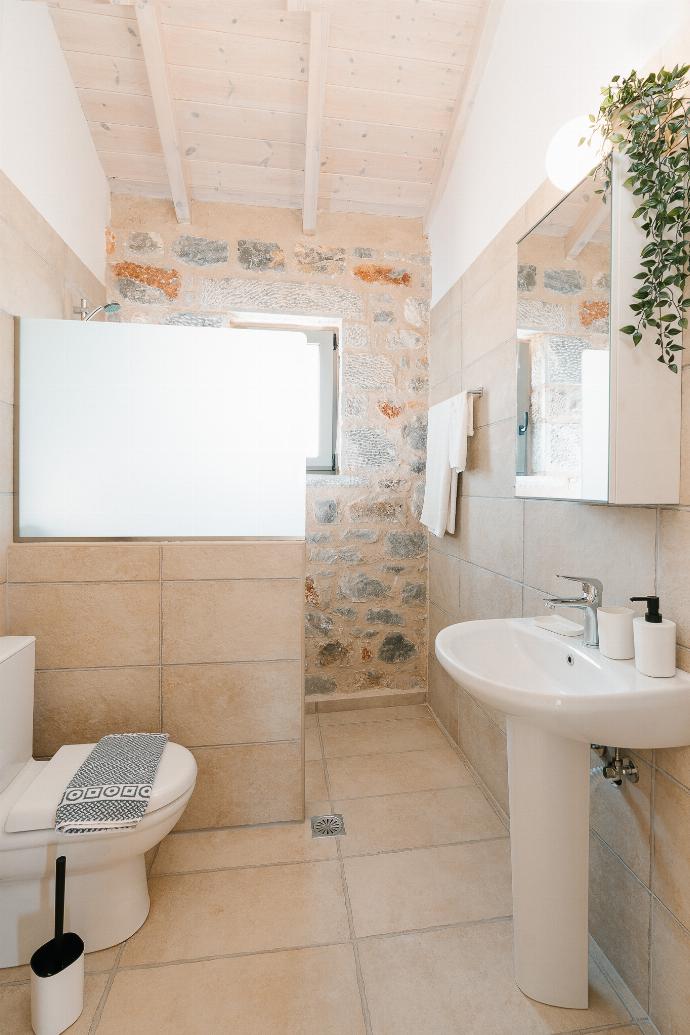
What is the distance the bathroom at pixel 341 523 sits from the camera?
1.22 metres

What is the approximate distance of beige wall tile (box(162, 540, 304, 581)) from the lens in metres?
1.84

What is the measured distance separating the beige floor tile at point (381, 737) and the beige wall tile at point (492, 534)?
0.89 m

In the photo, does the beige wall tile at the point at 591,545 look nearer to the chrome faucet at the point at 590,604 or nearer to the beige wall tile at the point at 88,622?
the chrome faucet at the point at 590,604

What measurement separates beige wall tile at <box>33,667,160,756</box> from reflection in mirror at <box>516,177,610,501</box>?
1400 millimetres

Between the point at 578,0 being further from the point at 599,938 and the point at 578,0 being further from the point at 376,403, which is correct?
the point at 599,938

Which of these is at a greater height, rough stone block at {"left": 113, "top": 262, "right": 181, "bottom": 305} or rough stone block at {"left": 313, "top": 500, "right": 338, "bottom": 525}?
rough stone block at {"left": 113, "top": 262, "right": 181, "bottom": 305}

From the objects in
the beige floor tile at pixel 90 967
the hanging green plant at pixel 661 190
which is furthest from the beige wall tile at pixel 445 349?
the beige floor tile at pixel 90 967

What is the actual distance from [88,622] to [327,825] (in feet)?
3.54

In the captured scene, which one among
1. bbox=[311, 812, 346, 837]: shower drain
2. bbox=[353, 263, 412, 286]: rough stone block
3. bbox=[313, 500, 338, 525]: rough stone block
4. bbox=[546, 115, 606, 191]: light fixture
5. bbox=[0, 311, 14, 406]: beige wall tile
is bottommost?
bbox=[311, 812, 346, 837]: shower drain

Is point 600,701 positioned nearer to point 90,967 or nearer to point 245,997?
point 245,997

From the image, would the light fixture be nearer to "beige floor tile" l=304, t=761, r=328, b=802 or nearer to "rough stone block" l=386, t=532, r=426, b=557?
"rough stone block" l=386, t=532, r=426, b=557

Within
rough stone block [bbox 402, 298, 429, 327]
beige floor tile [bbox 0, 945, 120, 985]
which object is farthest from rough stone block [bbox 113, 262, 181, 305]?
beige floor tile [bbox 0, 945, 120, 985]

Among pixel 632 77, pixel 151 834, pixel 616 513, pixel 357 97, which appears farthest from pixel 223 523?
pixel 357 97

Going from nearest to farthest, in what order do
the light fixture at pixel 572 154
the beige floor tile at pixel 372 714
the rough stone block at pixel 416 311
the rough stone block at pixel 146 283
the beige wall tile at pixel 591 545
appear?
1. the beige wall tile at pixel 591 545
2. the light fixture at pixel 572 154
3. the rough stone block at pixel 146 283
4. the beige floor tile at pixel 372 714
5. the rough stone block at pixel 416 311
